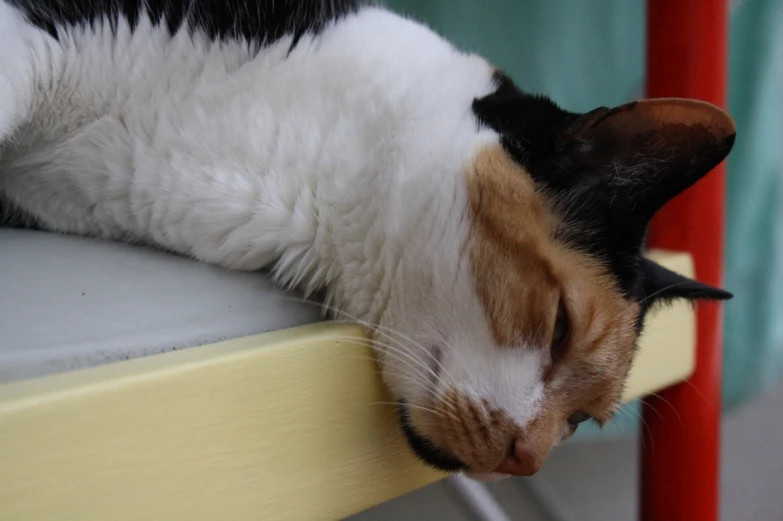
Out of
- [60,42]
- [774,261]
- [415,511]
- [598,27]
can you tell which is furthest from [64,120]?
[774,261]

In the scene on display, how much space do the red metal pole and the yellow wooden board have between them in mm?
643

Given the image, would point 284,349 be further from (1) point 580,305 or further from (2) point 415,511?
(2) point 415,511

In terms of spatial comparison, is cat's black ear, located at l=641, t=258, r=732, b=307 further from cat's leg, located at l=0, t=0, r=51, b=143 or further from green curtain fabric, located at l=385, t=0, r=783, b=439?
cat's leg, located at l=0, t=0, r=51, b=143

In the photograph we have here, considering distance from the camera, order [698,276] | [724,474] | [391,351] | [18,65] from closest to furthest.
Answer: [391,351], [18,65], [698,276], [724,474]

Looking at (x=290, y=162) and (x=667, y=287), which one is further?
(x=667, y=287)

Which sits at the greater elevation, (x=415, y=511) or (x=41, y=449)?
(x=41, y=449)

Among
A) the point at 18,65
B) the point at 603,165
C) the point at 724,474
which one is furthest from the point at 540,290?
the point at 724,474

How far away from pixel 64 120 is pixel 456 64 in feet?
1.65

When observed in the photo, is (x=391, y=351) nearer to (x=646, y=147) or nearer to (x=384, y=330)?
(x=384, y=330)

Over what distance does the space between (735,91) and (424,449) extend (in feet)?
3.56

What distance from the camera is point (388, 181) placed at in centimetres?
70

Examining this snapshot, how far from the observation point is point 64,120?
800 millimetres

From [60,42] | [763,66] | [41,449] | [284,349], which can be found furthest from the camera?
[763,66]

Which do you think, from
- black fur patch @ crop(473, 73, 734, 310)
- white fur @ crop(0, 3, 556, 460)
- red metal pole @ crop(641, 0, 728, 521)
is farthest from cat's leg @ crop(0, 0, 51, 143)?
red metal pole @ crop(641, 0, 728, 521)
